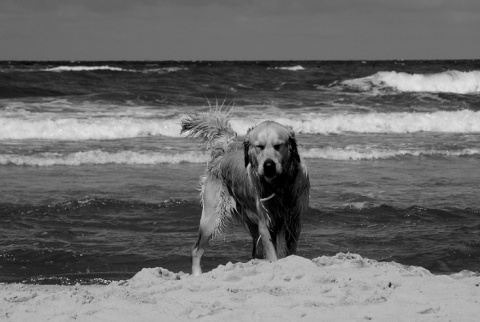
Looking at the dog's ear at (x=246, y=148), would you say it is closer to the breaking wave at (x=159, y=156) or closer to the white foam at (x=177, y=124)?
the breaking wave at (x=159, y=156)

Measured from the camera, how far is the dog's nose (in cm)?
549

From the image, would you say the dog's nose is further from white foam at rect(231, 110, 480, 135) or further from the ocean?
white foam at rect(231, 110, 480, 135)

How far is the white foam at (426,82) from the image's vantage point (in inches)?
1483

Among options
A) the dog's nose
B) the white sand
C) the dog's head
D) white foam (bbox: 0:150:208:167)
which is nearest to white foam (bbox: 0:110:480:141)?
white foam (bbox: 0:150:208:167)

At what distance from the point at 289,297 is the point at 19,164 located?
939 centimetres

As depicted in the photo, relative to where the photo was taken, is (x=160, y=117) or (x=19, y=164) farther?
(x=160, y=117)

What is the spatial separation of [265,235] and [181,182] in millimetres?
5652

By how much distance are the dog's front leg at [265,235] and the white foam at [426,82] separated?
101 ft

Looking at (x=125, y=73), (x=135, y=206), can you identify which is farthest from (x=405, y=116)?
(x=125, y=73)

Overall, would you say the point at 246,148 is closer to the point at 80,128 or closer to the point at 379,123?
the point at 80,128

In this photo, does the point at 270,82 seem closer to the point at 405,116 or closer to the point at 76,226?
the point at 405,116

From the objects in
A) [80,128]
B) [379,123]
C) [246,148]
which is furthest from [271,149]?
[379,123]

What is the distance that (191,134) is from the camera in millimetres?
7125

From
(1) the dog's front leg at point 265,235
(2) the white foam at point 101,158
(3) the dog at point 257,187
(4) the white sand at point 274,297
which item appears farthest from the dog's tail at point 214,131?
(2) the white foam at point 101,158
